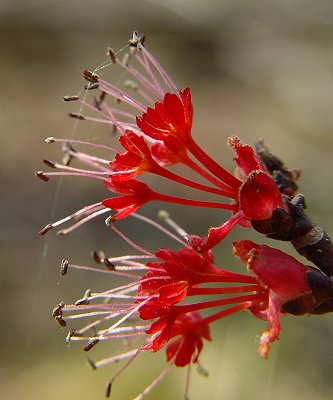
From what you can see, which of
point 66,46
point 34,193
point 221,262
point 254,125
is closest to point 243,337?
point 221,262

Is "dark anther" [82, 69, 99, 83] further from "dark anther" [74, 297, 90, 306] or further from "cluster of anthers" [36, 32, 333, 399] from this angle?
"dark anther" [74, 297, 90, 306]

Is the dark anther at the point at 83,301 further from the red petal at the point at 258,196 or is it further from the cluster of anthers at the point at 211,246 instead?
the red petal at the point at 258,196

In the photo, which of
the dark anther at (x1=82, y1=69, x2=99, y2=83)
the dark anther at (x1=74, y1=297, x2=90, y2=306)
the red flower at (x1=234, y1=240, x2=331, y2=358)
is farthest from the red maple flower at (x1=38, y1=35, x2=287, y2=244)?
the dark anther at (x1=74, y1=297, x2=90, y2=306)

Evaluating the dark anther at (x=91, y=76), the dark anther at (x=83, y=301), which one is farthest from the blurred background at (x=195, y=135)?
the dark anther at (x=91, y=76)

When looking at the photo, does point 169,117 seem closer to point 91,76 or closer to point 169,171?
point 169,171

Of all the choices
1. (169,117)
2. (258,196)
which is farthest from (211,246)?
(169,117)

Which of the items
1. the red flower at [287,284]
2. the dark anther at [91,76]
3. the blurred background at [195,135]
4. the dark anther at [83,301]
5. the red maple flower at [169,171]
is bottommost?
the blurred background at [195,135]

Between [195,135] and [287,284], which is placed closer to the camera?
[287,284]

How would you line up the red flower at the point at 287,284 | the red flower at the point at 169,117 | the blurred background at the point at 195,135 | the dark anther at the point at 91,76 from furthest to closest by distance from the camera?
the blurred background at the point at 195,135 < the dark anther at the point at 91,76 < the red flower at the point at 169,117 < the red flower at the point at 287,284
